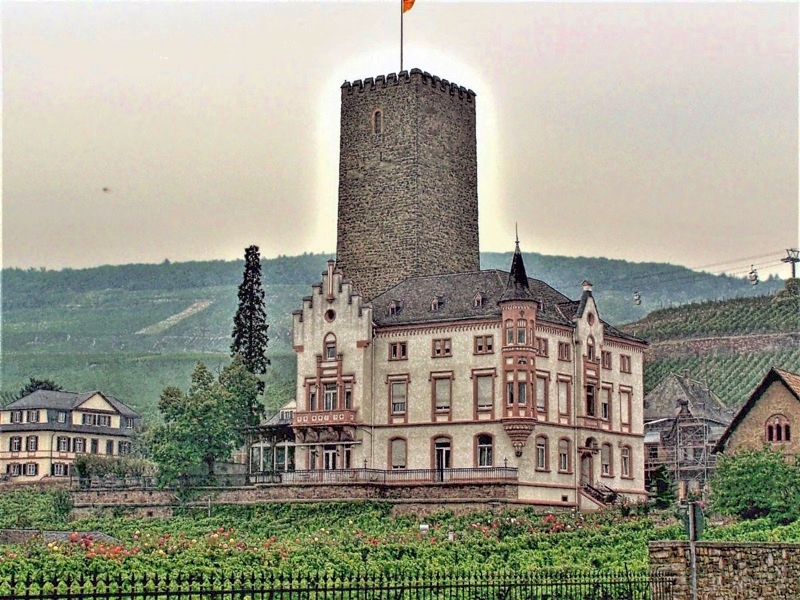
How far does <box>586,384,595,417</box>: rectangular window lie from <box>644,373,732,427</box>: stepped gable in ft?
92.7

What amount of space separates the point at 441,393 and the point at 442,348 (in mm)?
2175

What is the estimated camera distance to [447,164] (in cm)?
8881

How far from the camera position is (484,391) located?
2955 inches

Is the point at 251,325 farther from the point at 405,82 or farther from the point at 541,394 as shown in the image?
the point at 541,394

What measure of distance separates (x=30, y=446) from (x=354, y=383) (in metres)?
43.5

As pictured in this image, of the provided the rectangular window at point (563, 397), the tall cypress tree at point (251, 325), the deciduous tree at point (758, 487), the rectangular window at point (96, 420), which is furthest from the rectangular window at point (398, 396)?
the rectangular window at point (96, 420)

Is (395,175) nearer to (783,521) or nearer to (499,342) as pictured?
(499,342)

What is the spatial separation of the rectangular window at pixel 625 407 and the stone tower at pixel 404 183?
12404mm

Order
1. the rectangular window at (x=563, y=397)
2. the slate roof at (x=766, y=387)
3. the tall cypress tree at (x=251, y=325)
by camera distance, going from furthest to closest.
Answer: the tall cypress tree at (x=251, y=325)
the rectangular window at (x=563, y=397)
the slate roof at (x=766, y=387)

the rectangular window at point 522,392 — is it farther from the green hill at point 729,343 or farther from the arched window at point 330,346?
the green hill at point 729,343

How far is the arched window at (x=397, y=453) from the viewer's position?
76750mm

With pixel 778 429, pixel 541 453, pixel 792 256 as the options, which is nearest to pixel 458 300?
pixel 541 453

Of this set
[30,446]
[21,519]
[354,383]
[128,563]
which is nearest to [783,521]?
[354,383]

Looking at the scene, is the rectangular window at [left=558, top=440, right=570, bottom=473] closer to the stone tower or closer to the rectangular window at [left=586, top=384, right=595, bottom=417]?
the rectangular window at [left=586, top=384, right=595, bottom=417]
